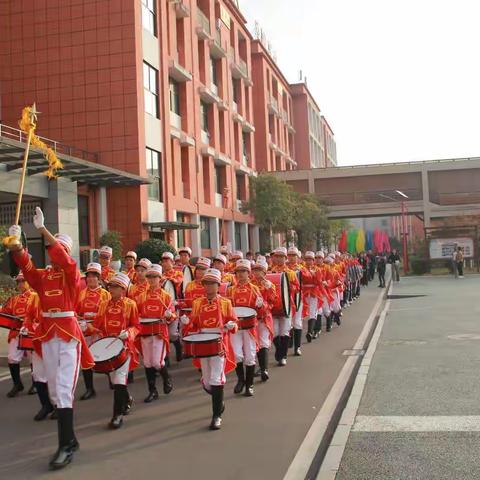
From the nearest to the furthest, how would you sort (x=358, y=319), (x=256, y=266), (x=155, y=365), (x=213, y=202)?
(x=155, y=365), (x=256, y=266), (x=358, y=319), (x=213, y=202)

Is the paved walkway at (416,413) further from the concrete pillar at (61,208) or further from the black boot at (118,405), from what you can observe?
the concrete pillar at (61,208)

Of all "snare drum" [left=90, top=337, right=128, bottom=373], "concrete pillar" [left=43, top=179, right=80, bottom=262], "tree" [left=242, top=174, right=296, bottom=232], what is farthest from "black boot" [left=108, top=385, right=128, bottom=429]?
"tree" [left=242, top=174, right=296, bottom=232]

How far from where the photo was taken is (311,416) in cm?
670

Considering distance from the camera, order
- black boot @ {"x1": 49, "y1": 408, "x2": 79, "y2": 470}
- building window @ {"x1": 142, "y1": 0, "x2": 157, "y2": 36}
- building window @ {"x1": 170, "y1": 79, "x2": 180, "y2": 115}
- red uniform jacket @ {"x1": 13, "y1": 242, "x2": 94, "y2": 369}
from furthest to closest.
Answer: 1. building window @ {"x1": 170, "y1": 79, "x2": 180, "y2": 115}
2. building window @ {"x1": 142, "y1": 0, "x2": 157, "y2": 36}
3. red uniform jacket @ {"x1": 13, "y1": 242, "x2": 94, "y2": 369}
4. black boot @ {"x1": 49, "y1": 408, "x2": 79, "y2": 470}

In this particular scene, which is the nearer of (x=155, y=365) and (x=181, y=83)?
(x=155, y=365)

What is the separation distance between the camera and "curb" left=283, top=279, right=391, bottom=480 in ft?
16.5

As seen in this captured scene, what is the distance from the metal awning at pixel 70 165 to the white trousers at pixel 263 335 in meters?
9.61

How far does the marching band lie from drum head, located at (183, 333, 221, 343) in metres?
0.01

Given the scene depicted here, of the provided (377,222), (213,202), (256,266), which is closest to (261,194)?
(213,202)

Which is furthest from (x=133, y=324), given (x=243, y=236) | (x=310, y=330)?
(x=243, y=236)

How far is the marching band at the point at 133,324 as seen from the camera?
5586mm

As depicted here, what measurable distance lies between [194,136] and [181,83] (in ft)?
9.38

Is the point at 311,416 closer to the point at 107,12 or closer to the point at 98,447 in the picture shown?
the point at 98,447

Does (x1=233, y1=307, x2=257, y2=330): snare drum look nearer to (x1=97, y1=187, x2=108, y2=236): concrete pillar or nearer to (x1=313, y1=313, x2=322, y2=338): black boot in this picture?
(x1=313, y1=313, x2=322, y2=338): black boot
